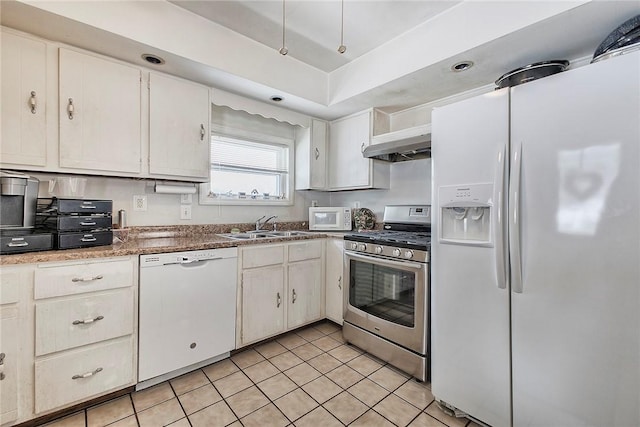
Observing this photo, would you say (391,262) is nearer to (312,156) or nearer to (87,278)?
(312,156)

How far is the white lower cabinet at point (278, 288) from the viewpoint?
7.43ft

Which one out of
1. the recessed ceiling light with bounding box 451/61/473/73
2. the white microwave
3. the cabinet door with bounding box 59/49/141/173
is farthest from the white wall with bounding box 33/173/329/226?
the recessed ceiling light with bounding box 451/61/473/73

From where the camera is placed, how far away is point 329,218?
3150mm

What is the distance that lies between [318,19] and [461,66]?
1.12 metres

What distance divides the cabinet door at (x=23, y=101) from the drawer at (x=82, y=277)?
0.74m

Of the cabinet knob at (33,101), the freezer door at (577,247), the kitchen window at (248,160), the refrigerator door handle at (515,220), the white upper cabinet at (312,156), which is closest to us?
the freezer door at (577,247)

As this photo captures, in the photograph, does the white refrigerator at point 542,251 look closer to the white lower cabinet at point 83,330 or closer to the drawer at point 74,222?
the white lower cabinet at point 83,330

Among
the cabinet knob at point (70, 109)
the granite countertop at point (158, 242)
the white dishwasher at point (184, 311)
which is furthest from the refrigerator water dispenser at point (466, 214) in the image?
the cabinet knob at point (70, 109)

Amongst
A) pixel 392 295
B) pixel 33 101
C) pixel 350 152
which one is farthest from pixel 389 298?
pixel 33 101

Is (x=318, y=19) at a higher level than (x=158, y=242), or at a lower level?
higher

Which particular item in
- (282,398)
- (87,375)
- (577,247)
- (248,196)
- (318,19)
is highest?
(318,19)

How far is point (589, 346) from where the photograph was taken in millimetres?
1187

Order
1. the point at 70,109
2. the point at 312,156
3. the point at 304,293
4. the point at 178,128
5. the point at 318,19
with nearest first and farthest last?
1. the point at 70,109
2. the point at 318,19
3. the point at 178,128
4. the point at 304,293
5. the point at 312,156

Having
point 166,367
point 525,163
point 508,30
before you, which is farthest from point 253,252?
point 508,30
